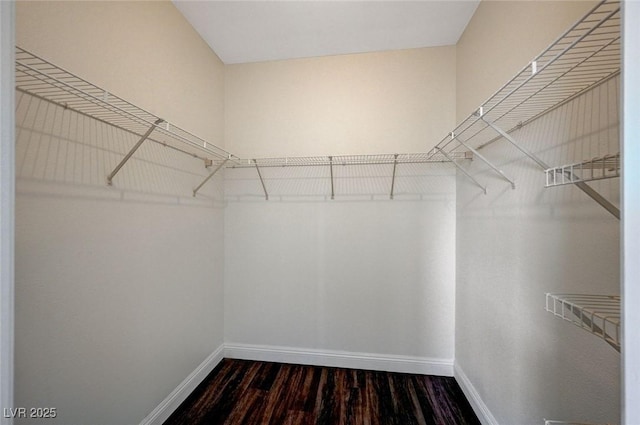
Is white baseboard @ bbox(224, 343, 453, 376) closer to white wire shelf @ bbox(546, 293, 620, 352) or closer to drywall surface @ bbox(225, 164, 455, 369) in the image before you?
drywall surface @ bbox(225, 164, 455, 369)

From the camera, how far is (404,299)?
1983 mm

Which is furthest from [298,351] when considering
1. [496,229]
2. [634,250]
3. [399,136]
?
[634,250]

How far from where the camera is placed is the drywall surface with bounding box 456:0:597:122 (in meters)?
0.98

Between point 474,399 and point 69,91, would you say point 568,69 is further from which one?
point 474,399

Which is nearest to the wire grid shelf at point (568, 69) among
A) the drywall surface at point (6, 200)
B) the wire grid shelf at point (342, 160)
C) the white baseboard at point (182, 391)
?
the wire grid shelf at point (342, 160)

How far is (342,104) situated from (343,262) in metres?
1.31

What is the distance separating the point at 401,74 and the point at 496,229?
1.39 m

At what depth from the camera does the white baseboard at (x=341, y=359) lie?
195cm

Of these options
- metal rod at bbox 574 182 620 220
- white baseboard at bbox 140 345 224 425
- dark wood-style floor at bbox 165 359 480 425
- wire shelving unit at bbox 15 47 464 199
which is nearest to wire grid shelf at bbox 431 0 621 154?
metal rod at bbox 574 182 620 220

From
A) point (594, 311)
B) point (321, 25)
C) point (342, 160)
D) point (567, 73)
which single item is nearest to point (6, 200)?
point (594, 311)

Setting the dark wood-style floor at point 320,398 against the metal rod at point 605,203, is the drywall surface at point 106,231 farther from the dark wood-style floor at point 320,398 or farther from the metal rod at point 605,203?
the metal rod at point 605,203

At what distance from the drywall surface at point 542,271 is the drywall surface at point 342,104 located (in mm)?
675

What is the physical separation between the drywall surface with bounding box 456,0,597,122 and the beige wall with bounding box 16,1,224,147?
1.93m

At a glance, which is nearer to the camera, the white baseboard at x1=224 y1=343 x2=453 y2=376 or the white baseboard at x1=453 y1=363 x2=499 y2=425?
the white baseboard at x1=453 y1=363 x2=499 y2=425
